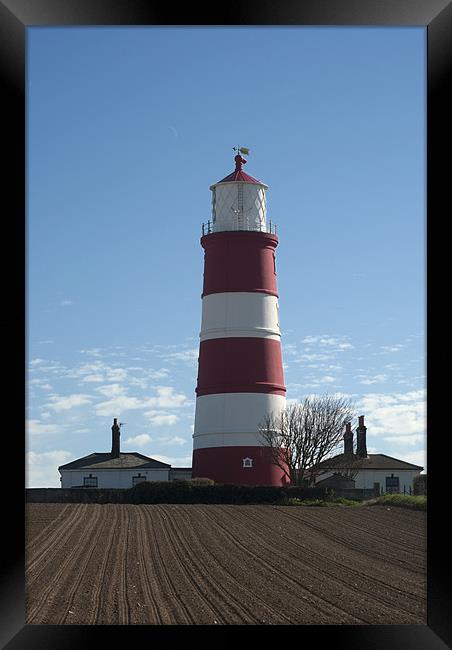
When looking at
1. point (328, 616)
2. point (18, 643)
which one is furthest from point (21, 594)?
point (328, 616)

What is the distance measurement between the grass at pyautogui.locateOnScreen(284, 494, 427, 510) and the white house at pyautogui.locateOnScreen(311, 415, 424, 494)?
392 centimetres

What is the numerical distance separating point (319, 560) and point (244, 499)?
804cm

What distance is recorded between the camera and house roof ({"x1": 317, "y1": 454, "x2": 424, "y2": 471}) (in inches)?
916

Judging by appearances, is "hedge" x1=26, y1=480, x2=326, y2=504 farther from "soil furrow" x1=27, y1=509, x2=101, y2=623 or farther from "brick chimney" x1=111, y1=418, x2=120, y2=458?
"brick chimney" x1=111, y1=418, x2=120, y2=458

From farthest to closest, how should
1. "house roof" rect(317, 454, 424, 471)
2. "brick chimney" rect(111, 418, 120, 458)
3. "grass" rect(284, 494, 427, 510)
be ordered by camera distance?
"brick chimney" rect(111, 418, 120, 458), "house roof" rect(317, 454, 424, 471), "grass" rect(284, 494, 427, 510)

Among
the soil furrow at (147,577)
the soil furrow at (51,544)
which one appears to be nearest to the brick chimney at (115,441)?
the soil furrow at (51,544)

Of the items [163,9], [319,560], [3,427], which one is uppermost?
[163,9]

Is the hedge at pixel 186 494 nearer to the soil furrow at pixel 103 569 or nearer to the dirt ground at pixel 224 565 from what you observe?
the dirt ground at pixel 224 565

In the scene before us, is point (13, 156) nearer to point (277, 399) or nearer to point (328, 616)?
point (328, 616)

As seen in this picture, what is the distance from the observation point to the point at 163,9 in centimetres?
475

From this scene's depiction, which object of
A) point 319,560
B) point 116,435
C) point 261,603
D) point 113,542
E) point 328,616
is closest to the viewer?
point 328,616

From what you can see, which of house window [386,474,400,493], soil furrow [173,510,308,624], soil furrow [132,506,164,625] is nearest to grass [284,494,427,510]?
soil furrow [173,510,308,624]

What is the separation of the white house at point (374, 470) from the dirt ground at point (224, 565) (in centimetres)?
614

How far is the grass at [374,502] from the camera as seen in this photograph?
60.7 ft
